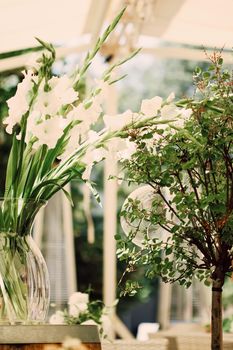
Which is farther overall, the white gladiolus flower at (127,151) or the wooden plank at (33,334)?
the white gladiolus flower at (127,151)

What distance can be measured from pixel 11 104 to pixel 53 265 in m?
10.2

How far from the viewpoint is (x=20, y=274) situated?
6.99ft

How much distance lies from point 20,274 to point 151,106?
0.51m

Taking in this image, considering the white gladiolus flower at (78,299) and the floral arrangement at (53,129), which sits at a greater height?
the floral arrangement at (53,129)

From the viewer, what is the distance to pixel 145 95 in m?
18.1

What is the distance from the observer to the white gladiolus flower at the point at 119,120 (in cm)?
226

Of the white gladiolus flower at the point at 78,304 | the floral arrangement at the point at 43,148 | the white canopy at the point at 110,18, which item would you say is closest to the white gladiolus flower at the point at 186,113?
the floral arrangement at the point at 43,148

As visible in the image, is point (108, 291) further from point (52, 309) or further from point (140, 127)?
point (140, 127)

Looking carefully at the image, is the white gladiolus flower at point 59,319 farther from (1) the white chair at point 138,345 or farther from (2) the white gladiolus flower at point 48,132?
(2) the white gladiolus flower at point 48,132

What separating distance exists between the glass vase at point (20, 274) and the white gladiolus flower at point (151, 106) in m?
0.37

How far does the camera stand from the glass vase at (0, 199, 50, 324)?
2.12 meters

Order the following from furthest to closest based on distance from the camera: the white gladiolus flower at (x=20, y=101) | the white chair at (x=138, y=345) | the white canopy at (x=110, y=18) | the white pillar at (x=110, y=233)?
the white pillar at (x=110, y=233) → the white canopy at (x=110, y=18) → the white chair at (x=138, y=345) → the white gladiolus flower at (x=20, y=101)

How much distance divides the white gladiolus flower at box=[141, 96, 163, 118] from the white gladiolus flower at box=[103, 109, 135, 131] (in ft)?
0.10

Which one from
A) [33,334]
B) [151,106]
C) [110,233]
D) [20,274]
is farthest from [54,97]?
[110,233]
